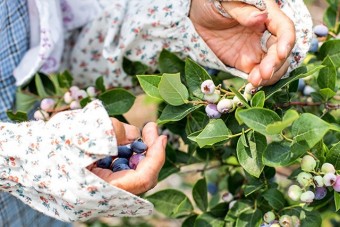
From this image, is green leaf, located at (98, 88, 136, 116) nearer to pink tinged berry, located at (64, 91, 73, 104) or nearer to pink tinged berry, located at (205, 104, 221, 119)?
pink tinged berry, located at (64, 91, 73, 104)

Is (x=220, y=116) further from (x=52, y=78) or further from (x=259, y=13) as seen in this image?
(x=52, y=78)

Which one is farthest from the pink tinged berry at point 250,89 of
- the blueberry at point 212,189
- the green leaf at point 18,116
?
the blueberry at point 212,189

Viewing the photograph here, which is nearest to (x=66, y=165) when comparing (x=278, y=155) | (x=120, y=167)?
(x=120, y=167)

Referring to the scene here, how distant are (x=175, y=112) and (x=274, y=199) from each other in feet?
0.77

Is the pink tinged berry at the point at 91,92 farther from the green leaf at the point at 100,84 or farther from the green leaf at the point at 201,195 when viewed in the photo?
the green leaf at the point at 201,195

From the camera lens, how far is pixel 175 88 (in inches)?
40.7

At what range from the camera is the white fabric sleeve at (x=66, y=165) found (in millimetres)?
937

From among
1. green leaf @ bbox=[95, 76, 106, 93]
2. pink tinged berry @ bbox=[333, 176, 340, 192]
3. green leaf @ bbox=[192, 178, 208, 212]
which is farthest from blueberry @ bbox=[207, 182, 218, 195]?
pink tinged berry @ bbox=[333, 176, 340, 192]

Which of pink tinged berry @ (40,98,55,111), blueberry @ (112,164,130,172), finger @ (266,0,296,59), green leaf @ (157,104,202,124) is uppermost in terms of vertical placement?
finger @ (266,0,296,59)

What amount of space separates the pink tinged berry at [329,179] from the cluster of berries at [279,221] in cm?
11

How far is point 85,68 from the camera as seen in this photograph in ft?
4.95

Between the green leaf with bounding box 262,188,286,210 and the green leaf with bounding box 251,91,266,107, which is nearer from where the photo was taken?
the green leaf with bounding box 251,91,266,107

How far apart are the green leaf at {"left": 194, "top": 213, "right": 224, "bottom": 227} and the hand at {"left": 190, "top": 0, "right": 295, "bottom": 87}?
0.28m

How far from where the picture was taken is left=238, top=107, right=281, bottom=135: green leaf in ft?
3.03
